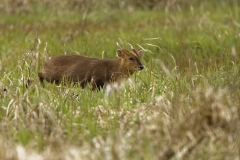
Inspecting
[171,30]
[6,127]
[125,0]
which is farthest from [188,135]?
[125,0]

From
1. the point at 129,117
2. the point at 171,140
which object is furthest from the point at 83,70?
the point at 171,140

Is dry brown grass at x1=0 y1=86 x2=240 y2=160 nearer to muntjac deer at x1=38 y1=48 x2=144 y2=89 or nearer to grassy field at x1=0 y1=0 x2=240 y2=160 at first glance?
grassy field at x1=0 y1=0 x2=240 y2=160

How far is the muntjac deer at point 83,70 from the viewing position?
8234 millimetres

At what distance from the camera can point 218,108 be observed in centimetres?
491

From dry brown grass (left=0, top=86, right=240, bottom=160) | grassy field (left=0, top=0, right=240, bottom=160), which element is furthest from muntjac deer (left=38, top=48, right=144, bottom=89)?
dry brown grass (left=0, top=86, right=240, bottom=160)

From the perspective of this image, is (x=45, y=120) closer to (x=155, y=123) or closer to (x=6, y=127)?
(x=6, y=127)

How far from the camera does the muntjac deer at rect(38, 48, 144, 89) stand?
324 inches

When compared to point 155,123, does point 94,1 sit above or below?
below

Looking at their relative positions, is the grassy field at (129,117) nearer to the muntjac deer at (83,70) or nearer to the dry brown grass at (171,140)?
the dry brown grass at (171,140)

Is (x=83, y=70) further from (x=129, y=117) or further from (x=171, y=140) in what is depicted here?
(x=171, y=140)

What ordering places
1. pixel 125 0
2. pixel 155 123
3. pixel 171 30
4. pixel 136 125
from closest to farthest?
1. pixel 155 123
2. pixel 136 125
3. pixel 171 30
4. pixel 125 0

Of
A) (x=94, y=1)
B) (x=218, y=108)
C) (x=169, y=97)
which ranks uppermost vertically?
(x=218, y=108)

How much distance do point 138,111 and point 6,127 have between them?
1.29 metres

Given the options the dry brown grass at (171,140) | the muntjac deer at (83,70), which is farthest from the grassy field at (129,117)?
the muntjac deer at (83,70)
